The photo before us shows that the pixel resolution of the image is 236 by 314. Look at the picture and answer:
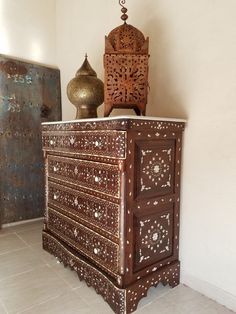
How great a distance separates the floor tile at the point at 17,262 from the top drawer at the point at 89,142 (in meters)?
0.90

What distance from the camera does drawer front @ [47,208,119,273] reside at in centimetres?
152

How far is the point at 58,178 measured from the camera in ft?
6.70

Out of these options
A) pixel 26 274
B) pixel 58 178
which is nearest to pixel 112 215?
pixel 58 178

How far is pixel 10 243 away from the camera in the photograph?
2.44 meters

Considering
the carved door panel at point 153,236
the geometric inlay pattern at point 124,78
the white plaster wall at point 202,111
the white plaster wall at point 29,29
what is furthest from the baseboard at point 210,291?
the white plaster wall at point 29,29

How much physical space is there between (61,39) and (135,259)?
255 cm

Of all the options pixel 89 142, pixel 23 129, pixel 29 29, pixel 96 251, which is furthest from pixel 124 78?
pixel 29 29

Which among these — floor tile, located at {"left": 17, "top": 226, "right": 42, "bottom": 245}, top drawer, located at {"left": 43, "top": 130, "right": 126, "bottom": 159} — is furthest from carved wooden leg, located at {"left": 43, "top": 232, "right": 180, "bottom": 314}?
top drawer, located at {"left": 43, "top": 130, "right": 126, "bottom": 159}

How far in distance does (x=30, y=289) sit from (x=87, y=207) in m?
0.65

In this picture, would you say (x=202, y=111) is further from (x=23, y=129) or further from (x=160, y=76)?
(x=23, y=129)

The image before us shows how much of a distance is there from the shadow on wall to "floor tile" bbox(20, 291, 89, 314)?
1325 mm

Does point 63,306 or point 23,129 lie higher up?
point 23,129

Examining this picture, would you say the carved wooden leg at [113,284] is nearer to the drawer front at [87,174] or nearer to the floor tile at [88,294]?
the floor tile at [88,294]

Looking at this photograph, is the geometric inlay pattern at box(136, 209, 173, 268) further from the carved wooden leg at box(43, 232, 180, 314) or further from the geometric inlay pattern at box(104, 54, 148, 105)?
the geometric inlay pattern at box(104, 54, 148, 105)
